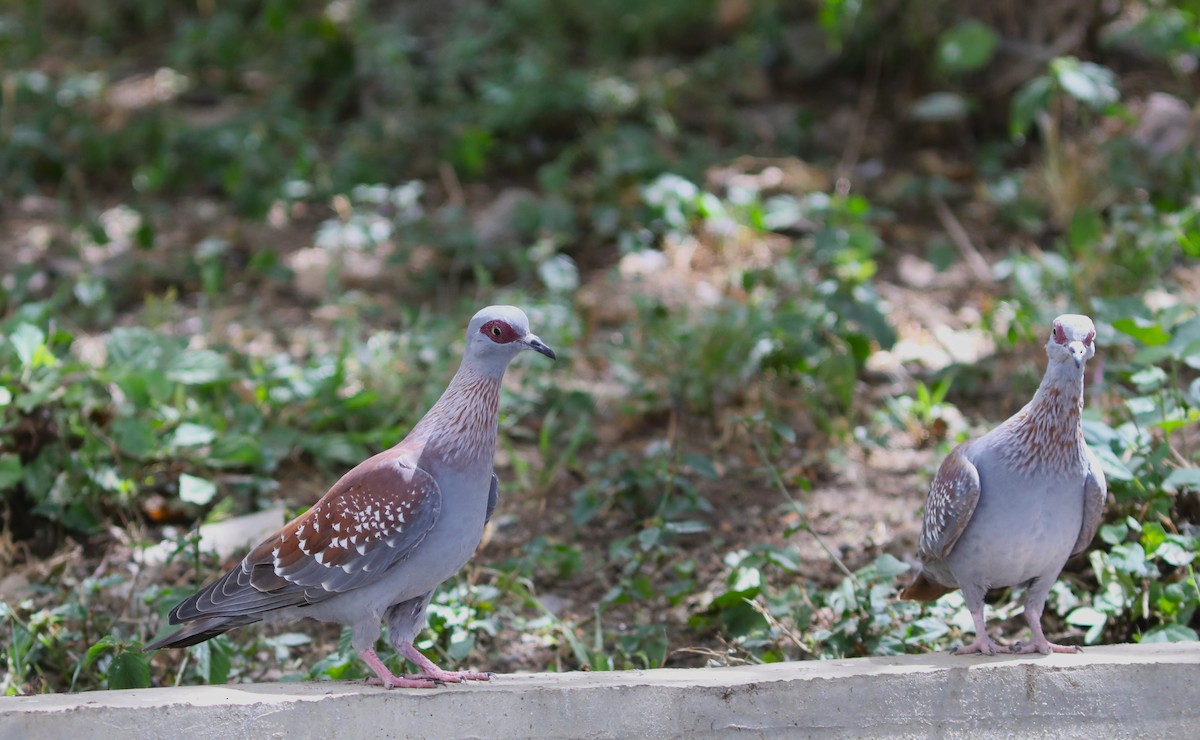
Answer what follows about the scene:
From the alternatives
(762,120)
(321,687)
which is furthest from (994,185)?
(321,687)

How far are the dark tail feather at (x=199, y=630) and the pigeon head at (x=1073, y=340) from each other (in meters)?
2.02

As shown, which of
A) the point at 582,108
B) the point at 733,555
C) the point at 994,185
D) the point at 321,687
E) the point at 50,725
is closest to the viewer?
the point at 50,725

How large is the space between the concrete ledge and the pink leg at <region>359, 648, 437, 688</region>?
0.06 m

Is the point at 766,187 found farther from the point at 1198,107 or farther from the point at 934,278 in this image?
the point at 1198,107

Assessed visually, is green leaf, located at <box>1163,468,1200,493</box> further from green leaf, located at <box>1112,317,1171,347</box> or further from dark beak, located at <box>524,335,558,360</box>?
dark beak, located at <box>524,335,558,360</box>

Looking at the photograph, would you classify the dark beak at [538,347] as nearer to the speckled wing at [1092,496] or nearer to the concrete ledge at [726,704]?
the concrete ledge at [726,704]

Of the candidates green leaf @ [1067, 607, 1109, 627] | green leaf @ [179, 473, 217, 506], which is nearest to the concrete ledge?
green leaf @ [1067, 607, 1109, 627]

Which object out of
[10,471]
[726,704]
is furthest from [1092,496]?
[10,471]

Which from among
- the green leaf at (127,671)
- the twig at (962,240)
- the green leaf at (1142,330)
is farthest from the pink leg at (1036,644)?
the twig at (962,240)

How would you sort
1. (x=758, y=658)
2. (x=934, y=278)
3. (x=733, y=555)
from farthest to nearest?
(x=934, y=278)
(x=733, y=555)
(x=758, y=658)

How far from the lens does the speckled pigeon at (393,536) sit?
9.36 ft

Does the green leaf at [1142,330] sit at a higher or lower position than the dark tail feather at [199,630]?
higher

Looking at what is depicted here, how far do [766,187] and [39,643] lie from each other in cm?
481

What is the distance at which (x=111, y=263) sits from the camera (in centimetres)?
656
